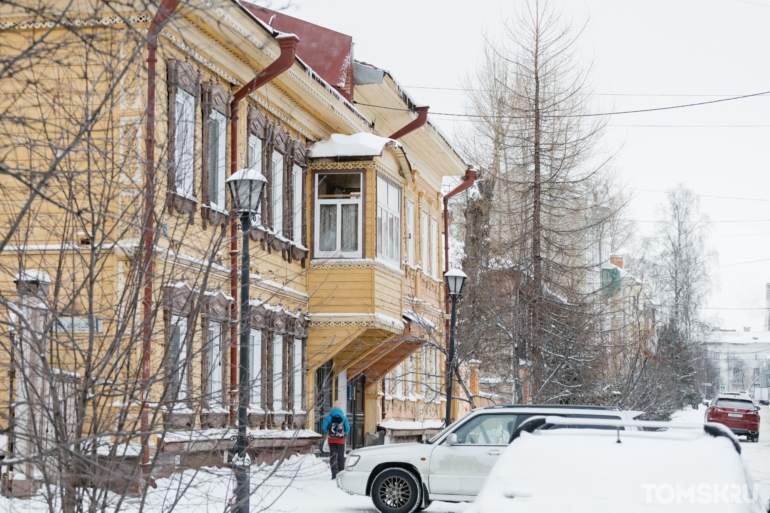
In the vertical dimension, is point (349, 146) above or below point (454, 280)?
above

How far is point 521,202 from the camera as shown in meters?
33.8

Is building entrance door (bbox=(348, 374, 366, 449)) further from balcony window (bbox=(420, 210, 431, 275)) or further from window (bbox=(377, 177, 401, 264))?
balcony window (bbox=(420, 210, 431, 275))

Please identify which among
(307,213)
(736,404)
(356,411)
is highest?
(307,213)

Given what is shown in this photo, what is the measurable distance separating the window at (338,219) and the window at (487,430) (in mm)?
8203

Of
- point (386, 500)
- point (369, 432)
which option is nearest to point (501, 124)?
point (369, 432)

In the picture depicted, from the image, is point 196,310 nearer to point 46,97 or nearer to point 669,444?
point 46,97

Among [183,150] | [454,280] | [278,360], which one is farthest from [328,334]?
[183,150]

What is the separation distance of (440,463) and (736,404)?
3191 centimetres

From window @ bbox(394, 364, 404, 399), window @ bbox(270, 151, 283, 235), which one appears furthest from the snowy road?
window @ bbox(394, 364, 404, 399)

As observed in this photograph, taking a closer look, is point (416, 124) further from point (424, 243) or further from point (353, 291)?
point (353, 291)

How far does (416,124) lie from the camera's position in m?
27.3

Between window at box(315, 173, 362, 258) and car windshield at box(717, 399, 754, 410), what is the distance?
1014 inches

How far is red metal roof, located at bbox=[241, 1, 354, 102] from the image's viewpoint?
25.6m

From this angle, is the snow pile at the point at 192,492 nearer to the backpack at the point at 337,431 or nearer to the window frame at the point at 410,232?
the backpack at the point at 337,431
